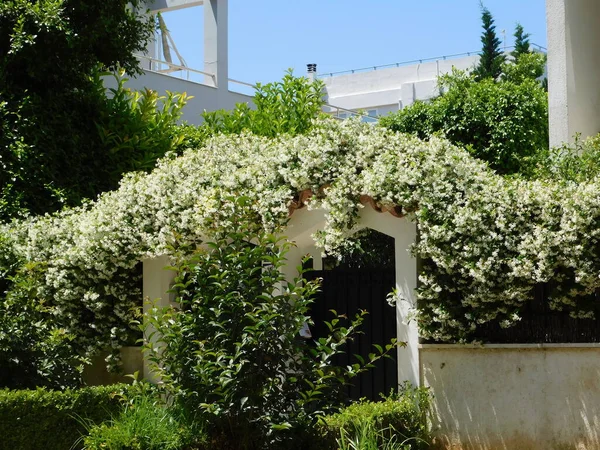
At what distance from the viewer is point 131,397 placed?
316 inches

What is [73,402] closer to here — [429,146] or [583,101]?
[429,146]

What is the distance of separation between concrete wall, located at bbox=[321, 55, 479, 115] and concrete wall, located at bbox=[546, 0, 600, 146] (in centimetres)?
2271

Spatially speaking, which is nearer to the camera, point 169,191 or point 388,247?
point 169,191

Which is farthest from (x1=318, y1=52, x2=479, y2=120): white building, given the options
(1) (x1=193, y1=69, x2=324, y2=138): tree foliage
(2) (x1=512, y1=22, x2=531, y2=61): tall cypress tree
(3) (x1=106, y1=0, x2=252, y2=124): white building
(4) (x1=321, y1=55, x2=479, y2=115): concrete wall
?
(1) (x1=193, y1=69, x2=324, y2=138): tree foliage

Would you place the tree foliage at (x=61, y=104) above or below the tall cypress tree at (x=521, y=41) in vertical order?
below

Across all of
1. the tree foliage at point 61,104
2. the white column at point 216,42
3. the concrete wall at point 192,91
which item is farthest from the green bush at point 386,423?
the white column at point 216,42

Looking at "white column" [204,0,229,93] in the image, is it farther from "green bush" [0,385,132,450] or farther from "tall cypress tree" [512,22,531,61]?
"tall cypress tree" [512,22,531,61]

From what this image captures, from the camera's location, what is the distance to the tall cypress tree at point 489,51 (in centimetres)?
2733

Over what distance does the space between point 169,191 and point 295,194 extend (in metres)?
1.47

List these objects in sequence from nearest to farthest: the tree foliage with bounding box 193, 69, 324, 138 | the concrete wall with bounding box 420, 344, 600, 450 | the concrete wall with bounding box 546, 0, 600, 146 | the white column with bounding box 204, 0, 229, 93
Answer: the concrete wall with bounding box 420, 344, 600, 450 → the concrete wall with bounding box 546, 0, 600, 146 → the tree foliage with bounding box 193, 69, 324, 138 → the white column with bounding box 204, 0, 229, 93

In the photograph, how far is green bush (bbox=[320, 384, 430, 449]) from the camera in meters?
7.23

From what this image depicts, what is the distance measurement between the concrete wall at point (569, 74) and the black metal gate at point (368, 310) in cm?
321

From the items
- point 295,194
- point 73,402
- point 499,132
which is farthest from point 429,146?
point 499,132

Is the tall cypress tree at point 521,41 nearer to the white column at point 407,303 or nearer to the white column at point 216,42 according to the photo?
the white column at point 216,42
